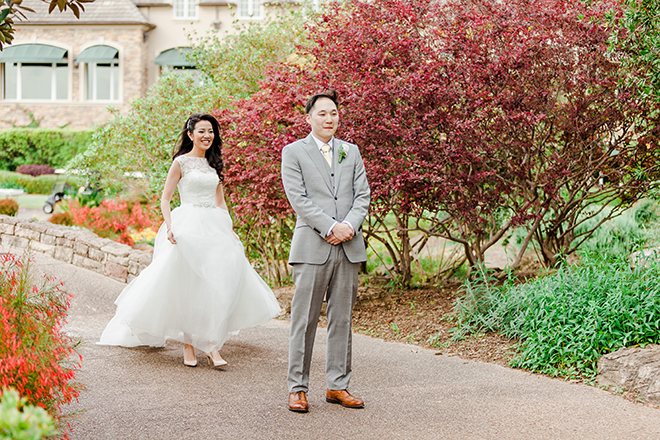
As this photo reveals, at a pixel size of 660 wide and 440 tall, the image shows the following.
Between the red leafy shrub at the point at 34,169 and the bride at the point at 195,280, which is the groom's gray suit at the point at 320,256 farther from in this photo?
the red leafy shrub at the point at 34,169

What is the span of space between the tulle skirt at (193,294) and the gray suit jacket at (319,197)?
124 cm

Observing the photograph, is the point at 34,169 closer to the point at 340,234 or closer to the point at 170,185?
the point at 170,185

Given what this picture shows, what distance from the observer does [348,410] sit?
155 inches

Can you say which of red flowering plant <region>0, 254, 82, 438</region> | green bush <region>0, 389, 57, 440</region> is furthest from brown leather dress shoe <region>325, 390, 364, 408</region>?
green bush <region>0, 389, 57, 440</region>

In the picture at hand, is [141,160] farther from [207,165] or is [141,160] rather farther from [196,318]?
[196,318]

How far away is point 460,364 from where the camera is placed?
5176 mm

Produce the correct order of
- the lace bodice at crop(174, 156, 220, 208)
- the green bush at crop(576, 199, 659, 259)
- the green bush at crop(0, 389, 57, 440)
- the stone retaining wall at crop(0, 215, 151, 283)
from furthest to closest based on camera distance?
the stone retaining wall at crop(0, 215, 151, 283)
the green bush at crop(576, 199, 659, 259)
the lace bodice at crop(174, 156, 220, 208)
the green bush at crop(0, 389, 57, 440)

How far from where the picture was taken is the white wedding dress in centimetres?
501

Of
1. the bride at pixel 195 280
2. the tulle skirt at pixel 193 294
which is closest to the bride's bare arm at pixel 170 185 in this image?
the bride at pixel 195 280

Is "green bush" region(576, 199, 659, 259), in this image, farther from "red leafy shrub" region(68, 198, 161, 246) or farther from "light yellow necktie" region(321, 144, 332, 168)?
"red leafy shrub" region(68, 198, 161, 246)

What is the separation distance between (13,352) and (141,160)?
8144mm

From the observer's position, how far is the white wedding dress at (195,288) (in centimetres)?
501

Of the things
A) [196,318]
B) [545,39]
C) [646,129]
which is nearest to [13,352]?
[196,318]

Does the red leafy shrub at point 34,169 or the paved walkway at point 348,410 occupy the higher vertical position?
the red leafy shrub at point 34,169
